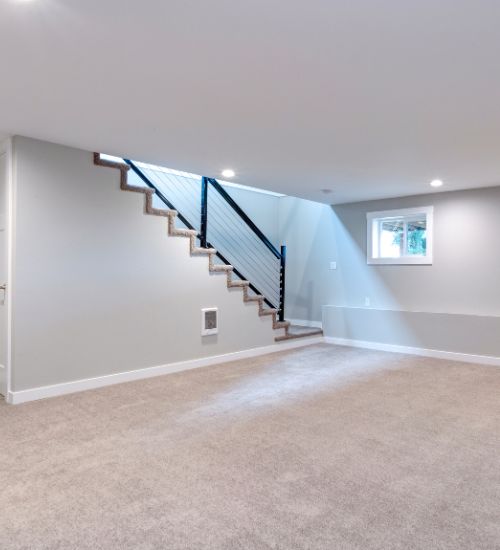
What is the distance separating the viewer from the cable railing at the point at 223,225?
18.0ft

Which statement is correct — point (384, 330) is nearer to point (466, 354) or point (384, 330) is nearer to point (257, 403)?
point (466, 354)

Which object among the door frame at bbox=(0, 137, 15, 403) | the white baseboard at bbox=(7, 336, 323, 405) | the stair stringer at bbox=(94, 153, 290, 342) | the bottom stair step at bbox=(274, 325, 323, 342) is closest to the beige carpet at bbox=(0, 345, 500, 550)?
the white baseboard at bbox=(7, 336, 323, 405)

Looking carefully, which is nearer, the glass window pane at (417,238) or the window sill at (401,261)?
the window sill at (401,261)

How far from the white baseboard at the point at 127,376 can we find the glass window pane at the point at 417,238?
7.27 feet

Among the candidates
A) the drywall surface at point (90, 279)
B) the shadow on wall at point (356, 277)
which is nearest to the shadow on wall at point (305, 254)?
the shadow on wall at point (356, 277)

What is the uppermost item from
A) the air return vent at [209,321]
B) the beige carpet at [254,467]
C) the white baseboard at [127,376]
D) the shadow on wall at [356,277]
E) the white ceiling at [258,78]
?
the white ceiling at [258,78]

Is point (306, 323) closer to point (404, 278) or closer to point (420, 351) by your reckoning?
point (404, 278)

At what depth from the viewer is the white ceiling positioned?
184 centimetres

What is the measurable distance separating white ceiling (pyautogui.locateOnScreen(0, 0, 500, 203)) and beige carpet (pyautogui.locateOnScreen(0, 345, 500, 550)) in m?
2.18

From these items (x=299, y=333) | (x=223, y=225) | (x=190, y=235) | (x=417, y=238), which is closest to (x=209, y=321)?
(x=190, y=235)

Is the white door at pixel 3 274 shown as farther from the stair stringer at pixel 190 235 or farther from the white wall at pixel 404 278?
the white wall at pixel 404 278

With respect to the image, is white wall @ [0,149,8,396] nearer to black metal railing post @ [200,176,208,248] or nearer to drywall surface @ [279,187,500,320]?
black metal railing post @ [200,176,208,248]

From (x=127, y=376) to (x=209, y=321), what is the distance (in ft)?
3.78

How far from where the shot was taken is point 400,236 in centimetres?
628
